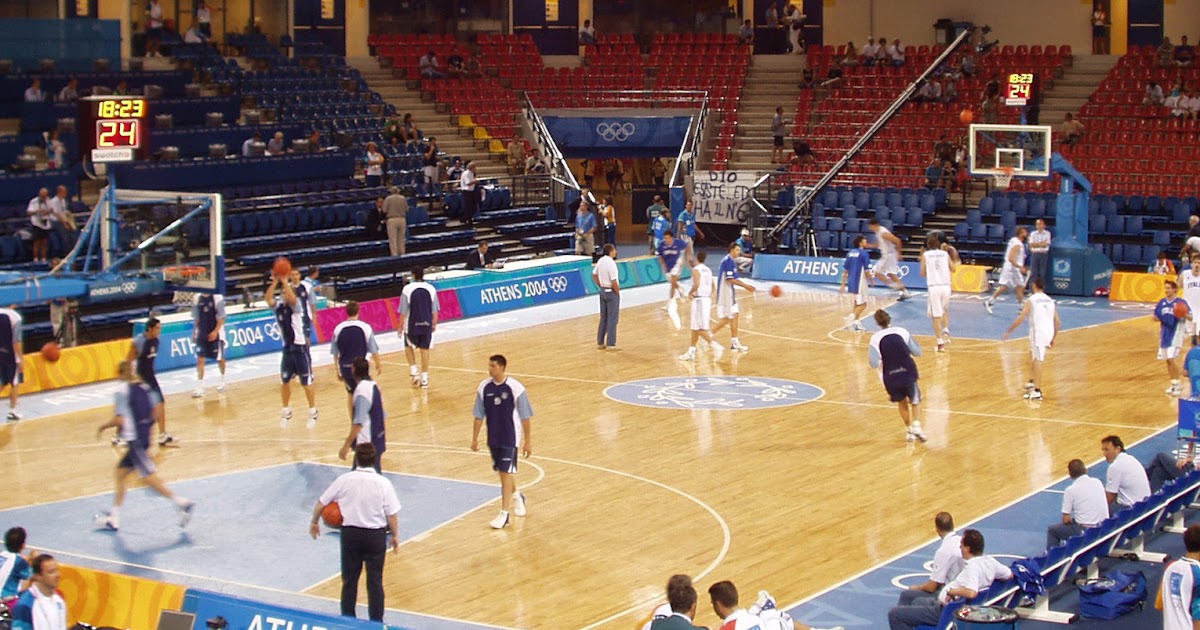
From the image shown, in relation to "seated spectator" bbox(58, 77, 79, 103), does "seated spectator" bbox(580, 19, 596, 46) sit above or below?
above

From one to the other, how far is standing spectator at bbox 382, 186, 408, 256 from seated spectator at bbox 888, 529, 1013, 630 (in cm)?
2275

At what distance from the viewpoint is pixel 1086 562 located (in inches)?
561

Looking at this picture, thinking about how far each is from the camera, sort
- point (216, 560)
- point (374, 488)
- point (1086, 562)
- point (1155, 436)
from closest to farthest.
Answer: point (374, 488)
point (1086, 562)
point (216, 560)
point (1155, 436)

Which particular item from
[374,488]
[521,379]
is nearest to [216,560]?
[374,488]

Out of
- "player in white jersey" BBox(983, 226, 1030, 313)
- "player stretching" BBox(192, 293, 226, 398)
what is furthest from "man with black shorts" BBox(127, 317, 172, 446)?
"player in white jersey" BBox(983, 226, 1030, 313)

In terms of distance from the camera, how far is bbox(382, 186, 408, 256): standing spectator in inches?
1344

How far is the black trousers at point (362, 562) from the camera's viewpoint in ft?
42.2

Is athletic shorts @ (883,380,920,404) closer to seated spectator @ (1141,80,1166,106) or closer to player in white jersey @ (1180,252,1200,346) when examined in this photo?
player in white jersey @ (1180,252,1200,346)

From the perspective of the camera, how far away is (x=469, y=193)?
38438mm

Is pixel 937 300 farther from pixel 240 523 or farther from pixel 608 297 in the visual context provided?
pixel 240 523

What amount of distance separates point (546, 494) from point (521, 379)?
702 centimetres

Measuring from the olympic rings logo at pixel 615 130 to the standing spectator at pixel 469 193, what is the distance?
22.7ft

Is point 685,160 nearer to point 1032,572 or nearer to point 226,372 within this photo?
point 226,372

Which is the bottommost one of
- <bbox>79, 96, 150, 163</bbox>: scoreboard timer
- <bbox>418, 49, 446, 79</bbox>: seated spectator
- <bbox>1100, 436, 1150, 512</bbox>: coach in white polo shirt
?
<bbox>1100, 436, 1150, 512</bbox>: coach in white polo shirt
